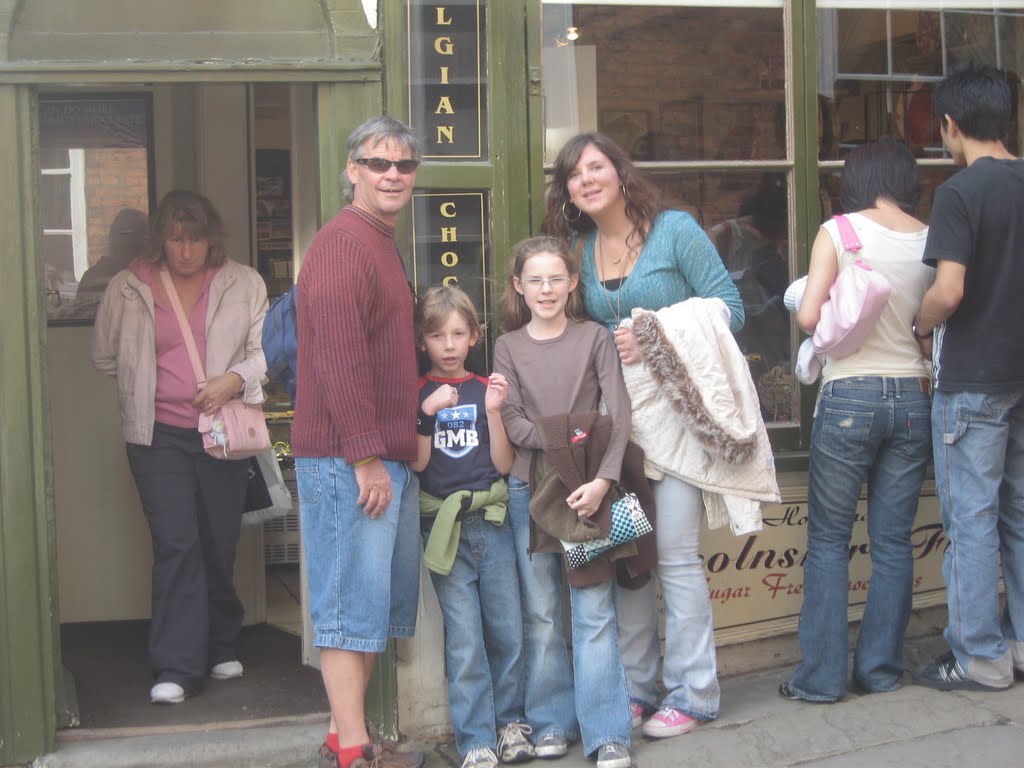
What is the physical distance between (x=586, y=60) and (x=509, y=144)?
572 mm

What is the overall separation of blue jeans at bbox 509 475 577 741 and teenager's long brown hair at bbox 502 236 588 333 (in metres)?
0.55

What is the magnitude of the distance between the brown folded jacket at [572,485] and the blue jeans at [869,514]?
2.57ft

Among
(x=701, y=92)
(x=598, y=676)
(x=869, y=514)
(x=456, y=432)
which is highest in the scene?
(x=701, y=92)

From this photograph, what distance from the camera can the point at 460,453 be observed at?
4.06 metres

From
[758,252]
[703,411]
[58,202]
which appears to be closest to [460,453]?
[703,411]

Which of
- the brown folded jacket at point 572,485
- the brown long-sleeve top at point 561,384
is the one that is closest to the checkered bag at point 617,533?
the brown folded jacket at point 572,485

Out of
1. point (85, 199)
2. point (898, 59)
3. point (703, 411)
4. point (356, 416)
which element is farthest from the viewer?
point (85, 199)

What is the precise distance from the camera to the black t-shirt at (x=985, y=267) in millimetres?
4156

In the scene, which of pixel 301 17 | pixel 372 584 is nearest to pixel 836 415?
pixel 372 584

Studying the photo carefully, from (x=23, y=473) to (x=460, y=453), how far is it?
1441 mm

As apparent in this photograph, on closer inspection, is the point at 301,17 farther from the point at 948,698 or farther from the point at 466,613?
the point at 948,698

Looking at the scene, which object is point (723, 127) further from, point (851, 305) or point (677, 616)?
point (677, 616)

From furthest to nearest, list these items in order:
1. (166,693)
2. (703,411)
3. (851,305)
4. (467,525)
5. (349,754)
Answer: (166,693)
(851,305)
(467,525)
(703,411)
(349,754)

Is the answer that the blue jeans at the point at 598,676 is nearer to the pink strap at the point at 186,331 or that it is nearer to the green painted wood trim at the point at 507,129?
the green painted wood trim at the point at 507,129
